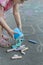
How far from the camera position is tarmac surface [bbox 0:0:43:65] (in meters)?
2.77

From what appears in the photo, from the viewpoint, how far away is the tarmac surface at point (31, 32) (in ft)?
9.08

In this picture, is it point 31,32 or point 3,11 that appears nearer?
point 3,11

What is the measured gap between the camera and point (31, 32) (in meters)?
3.64

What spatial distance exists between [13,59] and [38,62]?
0.29 m

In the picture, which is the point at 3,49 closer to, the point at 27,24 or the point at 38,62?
the point at 38,62

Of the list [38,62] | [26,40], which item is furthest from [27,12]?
[38,62]

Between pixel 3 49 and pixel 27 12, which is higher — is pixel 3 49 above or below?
below

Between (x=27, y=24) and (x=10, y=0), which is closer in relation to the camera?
(x=10, y=0)

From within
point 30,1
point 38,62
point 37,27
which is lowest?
point 38,62

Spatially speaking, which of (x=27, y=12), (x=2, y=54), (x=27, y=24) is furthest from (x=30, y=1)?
(x=2, y=54)

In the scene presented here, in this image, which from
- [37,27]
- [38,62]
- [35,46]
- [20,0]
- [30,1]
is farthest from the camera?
[30,1]

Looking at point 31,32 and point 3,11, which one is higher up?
point 3,11

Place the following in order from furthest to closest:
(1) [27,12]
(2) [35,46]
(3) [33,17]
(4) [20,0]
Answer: (1) [27,12] → (3) [33,17] → (2) [35,46] → (4) [20,0]

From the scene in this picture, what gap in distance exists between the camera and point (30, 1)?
18.7 ft
